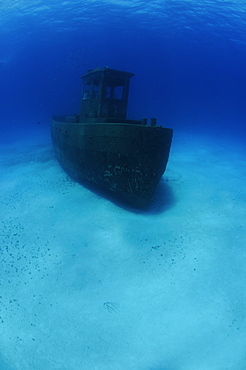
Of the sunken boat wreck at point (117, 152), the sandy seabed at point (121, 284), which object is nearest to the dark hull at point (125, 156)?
the sunken boat wreck at point (117, 152)

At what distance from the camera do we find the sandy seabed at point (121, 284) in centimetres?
335

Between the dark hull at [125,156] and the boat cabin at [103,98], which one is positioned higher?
the boat cabin at [103,98]

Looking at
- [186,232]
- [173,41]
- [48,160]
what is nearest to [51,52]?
[173,41]

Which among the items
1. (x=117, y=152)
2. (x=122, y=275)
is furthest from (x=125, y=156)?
(x=122, y=275)

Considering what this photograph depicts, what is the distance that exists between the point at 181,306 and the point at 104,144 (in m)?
4.84

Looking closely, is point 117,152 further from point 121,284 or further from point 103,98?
point 121,284

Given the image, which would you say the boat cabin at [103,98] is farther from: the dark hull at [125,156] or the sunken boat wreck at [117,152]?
the dark hull at [125,156]

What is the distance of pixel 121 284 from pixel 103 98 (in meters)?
6.98

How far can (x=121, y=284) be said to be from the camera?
14.4 feet

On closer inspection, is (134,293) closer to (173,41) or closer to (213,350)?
(213,350)

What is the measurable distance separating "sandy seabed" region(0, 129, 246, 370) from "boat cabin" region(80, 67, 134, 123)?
354 cm

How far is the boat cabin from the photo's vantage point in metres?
8.55

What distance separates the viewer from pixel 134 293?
13.8 feet

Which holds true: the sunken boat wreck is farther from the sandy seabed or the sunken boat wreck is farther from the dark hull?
the sandy seabed
